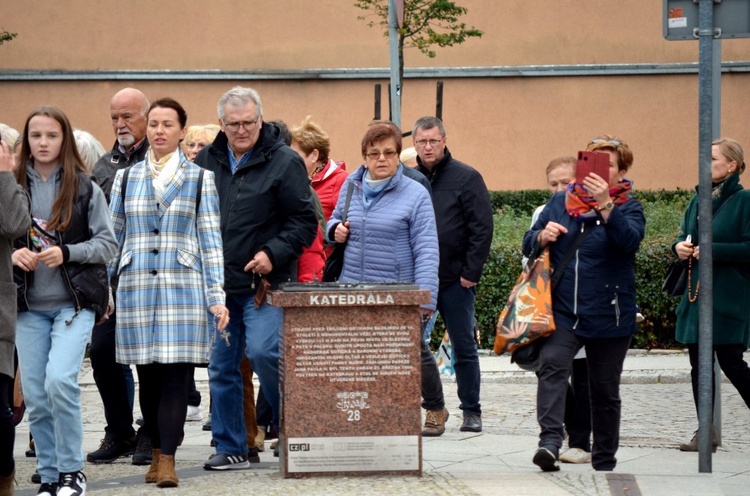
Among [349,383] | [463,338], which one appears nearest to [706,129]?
[349,383]

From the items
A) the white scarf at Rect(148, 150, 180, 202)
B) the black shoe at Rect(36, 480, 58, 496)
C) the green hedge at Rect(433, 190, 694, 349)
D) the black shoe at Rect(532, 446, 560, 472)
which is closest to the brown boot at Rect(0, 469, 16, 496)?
the black shoe at Rect(36, 480, 58, 496)

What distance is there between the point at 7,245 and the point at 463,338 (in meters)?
3.86

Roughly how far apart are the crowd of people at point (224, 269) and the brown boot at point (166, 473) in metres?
0.01

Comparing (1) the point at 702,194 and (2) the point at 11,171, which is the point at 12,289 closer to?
(2) the point at 11,171

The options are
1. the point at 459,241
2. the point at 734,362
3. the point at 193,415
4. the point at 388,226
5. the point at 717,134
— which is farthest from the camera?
the point at 193,415

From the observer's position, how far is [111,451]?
7.72m

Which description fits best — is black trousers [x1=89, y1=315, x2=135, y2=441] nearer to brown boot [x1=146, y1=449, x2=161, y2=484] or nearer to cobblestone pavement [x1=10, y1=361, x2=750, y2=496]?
cobblestone pavement [x1=10, y1=361, x2=750, y2=496]

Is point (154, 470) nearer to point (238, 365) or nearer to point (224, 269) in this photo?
point (238, 365)

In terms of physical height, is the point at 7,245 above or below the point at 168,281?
above

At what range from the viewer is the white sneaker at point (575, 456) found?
25.4 ft

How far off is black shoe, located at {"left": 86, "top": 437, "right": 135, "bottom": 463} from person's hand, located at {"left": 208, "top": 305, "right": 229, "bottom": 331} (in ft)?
4.84

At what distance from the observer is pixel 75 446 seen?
6.31m

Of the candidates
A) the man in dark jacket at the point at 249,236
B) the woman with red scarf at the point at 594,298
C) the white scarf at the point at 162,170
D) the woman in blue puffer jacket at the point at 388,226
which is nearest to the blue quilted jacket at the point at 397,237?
the woman in blue puffer jacket at the point at 388,226

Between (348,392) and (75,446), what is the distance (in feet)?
4.27
